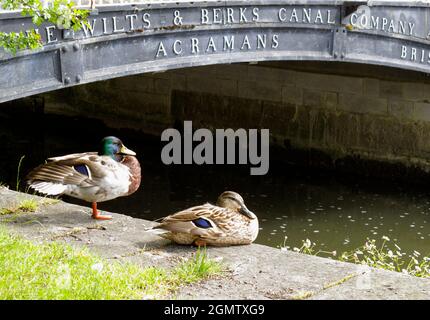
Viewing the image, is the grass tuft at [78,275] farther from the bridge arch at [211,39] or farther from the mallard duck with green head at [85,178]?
the bridge arch at [211,39]

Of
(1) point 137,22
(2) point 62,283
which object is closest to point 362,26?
(1) point 137,22

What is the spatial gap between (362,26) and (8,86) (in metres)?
6.36

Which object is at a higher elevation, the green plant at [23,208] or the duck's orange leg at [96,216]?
the green plant at [23,208]

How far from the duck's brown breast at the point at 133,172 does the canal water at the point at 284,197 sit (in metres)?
5.69

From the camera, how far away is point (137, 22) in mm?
10531

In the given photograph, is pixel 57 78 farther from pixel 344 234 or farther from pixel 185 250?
pixel 344 234

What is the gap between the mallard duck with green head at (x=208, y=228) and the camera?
5621 millimetres

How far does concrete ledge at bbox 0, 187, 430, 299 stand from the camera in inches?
185

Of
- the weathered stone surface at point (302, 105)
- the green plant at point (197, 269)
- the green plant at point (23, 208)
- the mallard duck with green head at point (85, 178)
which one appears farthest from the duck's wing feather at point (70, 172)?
the weathered stone surface at point (302, 105)

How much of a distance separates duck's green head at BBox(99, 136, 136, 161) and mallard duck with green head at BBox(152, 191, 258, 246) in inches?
43.1

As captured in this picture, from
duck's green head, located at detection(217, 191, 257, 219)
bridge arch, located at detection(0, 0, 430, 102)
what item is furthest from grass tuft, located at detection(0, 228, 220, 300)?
bridge arch, located at detection(0, 0, 430, 102)

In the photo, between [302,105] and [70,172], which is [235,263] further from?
[302,105]

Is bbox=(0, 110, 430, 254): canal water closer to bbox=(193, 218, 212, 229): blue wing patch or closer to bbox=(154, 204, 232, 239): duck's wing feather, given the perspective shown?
bbox=(154, 204, 232, 239): duck's wing feather

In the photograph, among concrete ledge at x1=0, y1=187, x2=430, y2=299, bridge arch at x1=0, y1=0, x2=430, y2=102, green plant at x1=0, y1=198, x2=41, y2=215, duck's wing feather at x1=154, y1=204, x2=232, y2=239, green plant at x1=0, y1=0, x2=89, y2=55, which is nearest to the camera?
concrete ledge at x1=0, y1=187, x2=430, y2=299
